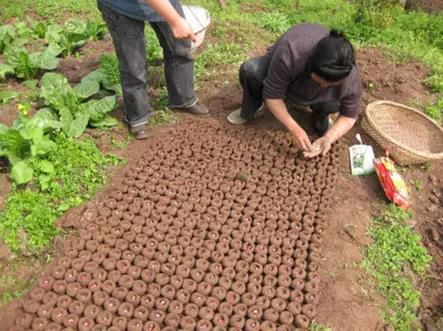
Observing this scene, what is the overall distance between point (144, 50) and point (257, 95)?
41.7 inches

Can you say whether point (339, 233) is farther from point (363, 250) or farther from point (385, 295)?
point (385, 295)

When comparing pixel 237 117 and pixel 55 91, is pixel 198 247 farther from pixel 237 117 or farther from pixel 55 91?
pixel 55 91

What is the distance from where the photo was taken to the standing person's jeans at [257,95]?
392 centimetres

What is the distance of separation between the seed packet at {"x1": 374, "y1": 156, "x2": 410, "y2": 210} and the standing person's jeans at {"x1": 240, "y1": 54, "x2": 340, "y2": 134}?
614mm

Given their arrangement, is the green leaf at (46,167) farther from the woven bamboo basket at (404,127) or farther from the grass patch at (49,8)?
the grass patch at (49,8)

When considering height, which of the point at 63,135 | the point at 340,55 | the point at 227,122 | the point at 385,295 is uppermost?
the point at 340,55

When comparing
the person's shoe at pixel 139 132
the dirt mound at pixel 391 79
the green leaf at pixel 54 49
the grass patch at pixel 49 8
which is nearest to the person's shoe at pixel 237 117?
the person's shoe at pixel 139 132

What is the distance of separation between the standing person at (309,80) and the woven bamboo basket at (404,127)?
48cm

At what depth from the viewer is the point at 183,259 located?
9.98ft

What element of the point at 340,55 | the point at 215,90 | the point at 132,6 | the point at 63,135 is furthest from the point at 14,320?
the point at 215,90

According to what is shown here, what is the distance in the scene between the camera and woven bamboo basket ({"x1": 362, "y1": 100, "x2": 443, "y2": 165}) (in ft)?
13.9

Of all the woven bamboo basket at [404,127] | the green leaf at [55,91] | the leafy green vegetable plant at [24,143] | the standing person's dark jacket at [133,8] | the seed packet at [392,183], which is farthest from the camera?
the woven bamboo basket at [404,127]

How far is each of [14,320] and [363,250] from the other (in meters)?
2.36

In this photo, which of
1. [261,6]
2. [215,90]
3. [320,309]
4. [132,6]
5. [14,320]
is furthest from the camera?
[261,6]
